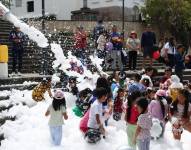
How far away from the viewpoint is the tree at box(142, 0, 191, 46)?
107ft

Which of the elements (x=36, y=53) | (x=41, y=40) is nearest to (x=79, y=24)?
(x=36, y=53)

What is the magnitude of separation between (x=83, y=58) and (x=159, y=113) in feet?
24.9

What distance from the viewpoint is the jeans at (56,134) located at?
11438 millimetres

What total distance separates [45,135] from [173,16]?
22.4 m

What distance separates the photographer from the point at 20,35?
18422mm

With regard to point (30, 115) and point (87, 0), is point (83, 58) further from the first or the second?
point (87, 0)

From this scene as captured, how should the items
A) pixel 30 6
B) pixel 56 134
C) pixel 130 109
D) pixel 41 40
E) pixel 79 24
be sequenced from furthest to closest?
1. pixel 30 6
2. pixel 79 24
3. pixel 41 40
4. pixel 56 134
5. pixel 130 109

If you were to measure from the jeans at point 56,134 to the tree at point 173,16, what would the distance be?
22.2 metres

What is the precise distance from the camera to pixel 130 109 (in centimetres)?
1098

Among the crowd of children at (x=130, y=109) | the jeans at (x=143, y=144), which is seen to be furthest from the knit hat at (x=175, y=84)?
the jeans at (x=143, y=144)

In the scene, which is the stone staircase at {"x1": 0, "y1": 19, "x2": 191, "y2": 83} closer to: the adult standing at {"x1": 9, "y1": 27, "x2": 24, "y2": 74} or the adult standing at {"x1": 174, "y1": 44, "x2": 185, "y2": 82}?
the adult standing at {"x1": 174, "y1": 44, "x2": 185, "y2": 82}

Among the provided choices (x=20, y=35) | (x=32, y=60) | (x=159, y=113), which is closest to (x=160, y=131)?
(x=159, y=113)

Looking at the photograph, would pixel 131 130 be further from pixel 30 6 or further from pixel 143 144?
pixel 30 6

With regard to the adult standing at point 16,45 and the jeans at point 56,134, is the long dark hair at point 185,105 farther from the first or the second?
the adult standing at point 16,45
